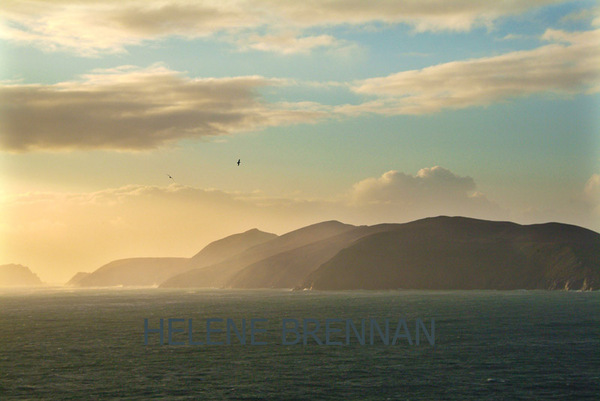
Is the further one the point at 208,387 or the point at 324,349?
the point at 324,349

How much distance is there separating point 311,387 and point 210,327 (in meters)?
73.5

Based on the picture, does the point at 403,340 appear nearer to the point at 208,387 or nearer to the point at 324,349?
the point at 324,349

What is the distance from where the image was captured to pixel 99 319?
17288 cm

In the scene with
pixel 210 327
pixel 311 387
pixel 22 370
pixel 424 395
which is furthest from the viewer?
pixel 210 327

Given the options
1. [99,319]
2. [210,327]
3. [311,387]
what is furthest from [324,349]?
[99,319]

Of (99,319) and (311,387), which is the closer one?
(311,387)

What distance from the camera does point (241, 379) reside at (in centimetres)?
7706

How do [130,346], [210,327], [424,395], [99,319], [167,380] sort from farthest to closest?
[99,319], [210,327], [130,346], [167,380], [424,395]

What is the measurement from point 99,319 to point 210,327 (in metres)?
45.5

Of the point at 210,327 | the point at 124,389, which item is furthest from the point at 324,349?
the point at 210,327

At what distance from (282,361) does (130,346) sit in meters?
33.1

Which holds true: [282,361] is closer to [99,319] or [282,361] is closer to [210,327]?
[210,327]

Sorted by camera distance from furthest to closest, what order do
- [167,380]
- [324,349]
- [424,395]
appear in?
[324,349], [167,380], [424,395]

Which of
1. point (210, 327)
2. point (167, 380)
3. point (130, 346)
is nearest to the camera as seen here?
point (167, 380)
